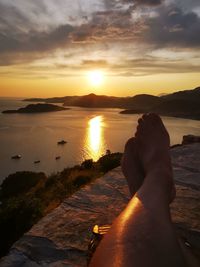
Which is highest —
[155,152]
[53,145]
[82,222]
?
[155,152]

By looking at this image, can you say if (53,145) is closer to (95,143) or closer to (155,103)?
(95,143)

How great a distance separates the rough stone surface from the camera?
1517 mm

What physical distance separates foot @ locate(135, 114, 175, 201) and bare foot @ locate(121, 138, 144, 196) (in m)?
0.04

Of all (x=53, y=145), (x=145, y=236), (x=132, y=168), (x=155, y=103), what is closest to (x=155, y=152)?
(x=132, y=168)

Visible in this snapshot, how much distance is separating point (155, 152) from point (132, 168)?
7.1 inches

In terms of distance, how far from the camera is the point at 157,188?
4.53ft

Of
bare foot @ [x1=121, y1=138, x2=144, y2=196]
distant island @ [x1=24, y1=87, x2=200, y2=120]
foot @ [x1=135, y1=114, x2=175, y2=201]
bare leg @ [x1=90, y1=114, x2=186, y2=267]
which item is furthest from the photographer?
distant island @ [x1=24, y1=87, x2=200, y2=120]

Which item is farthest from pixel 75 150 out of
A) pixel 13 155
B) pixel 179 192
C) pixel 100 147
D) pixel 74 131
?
pixel 179 192

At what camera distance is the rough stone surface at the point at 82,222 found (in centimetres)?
152

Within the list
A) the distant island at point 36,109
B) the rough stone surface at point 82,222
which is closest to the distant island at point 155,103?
the distant island at point 36,109

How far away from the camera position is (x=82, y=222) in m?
1.89

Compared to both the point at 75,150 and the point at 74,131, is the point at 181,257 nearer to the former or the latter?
the point at 75,150

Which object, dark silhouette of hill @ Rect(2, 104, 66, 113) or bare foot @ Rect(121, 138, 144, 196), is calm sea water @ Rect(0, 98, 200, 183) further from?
dark silhouette of hill @ Rect(2, 104, 66, 113)

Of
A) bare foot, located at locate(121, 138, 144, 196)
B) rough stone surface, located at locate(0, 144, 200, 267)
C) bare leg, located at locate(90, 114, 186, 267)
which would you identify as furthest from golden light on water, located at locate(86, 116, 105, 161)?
bare leg, located at locate(90, 114, 186, 267)
